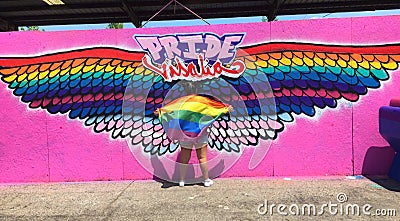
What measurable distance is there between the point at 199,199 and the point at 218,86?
5.91 ft

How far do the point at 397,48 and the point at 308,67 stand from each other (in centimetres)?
141

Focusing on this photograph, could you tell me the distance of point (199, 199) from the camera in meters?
4.06

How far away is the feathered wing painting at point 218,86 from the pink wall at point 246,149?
0.13m

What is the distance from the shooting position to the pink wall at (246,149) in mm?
4895

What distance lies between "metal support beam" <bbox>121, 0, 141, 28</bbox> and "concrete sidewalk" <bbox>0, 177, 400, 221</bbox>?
4.62 metres

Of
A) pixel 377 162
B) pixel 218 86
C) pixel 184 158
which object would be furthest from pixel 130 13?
pixel 377 162

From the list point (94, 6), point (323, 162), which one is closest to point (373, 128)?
point (323, 162)

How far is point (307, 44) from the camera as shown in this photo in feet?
16.1

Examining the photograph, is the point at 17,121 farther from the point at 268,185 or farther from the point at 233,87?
the point at 268,185

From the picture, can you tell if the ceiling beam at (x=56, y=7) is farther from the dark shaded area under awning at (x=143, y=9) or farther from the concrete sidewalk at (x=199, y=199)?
the concrete sidewalk at (x=199, y=199)

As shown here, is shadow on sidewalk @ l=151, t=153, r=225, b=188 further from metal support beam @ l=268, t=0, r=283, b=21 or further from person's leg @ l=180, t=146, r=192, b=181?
metal support beam @ l=268, t=0, r=283, b=21

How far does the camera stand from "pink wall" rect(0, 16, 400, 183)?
4895mm

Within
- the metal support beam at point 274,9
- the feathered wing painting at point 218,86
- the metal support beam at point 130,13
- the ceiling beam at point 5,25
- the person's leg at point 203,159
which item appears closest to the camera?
the person's leg at point 203,159

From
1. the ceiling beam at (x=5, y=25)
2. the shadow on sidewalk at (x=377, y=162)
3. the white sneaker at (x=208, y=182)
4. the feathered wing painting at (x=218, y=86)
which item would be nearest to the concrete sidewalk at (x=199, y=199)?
the white sneaker at (x=208, y=182)
